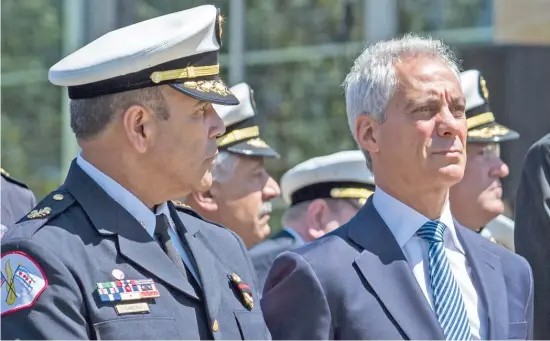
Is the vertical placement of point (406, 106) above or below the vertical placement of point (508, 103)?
above

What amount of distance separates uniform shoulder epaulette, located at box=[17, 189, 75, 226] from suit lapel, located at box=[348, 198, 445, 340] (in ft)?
2.98

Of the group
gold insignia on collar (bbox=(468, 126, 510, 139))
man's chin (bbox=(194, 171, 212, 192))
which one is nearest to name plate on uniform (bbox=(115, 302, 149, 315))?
man's chin (bbox=(194, 171, 212, 192))

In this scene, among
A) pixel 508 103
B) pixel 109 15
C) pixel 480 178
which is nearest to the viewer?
A: pixel 480 178

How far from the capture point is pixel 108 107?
365 cm

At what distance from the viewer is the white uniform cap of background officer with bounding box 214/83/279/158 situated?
19.4 ft

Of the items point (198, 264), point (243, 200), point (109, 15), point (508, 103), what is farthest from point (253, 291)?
point (109, 15)

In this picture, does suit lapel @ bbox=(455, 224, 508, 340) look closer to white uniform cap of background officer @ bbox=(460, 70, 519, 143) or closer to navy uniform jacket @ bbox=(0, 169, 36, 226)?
white uniform cap of background officer @ bbox=(460, 70, 519, 143)

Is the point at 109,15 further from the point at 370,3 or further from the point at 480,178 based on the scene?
the point at 480,178

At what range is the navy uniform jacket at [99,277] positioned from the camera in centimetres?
329

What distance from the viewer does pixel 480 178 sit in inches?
221

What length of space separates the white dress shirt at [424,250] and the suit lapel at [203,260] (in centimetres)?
60

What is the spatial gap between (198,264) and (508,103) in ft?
12.8

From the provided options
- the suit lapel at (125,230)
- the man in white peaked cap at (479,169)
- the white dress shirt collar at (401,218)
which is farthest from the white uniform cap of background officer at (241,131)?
the suit lapel at (125,230)

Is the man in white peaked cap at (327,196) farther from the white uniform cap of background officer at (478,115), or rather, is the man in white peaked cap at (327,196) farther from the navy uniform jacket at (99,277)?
the navy uniform jacket at (99,277)
